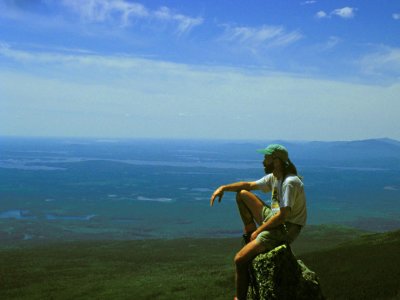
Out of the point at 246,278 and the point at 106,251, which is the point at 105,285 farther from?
the point at 106,251

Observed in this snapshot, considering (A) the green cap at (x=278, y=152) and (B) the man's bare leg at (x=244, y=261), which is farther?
(B) the man's bare leg at (x=244, y=261)

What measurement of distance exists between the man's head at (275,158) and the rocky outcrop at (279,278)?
207cm

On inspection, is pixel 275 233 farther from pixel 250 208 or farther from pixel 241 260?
pixel 241 260

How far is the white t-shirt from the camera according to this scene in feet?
30.2

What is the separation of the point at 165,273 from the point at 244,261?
41734 mm

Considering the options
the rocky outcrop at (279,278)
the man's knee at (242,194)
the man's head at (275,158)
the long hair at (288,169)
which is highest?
the man's head at (275,158)

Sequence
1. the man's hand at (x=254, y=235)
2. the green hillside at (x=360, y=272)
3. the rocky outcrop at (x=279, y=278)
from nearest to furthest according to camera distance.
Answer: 1. the man's hand at (x=254, y=235)
2. the rocky outcrop at (x=279, y=278)
3. the green hillside at (x=360, y=272)

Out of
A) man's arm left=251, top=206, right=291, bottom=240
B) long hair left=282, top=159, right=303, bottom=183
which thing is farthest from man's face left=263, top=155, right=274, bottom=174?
man's arm left=251, top=206, right=291, bottom=240

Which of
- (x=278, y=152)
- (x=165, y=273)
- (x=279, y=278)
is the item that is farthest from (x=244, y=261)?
(x=165, y=273)

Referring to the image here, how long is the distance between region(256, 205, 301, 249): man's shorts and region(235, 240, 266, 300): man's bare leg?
153 millimetres

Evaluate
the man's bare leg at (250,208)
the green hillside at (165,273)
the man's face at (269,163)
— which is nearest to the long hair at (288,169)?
the man's face at (269,163)

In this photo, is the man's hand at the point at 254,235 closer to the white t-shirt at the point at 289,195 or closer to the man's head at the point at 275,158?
the white t-shirt at the point at 289,195

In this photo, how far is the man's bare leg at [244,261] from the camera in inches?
399

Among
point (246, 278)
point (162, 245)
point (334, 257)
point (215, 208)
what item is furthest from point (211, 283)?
point (215, 208)
